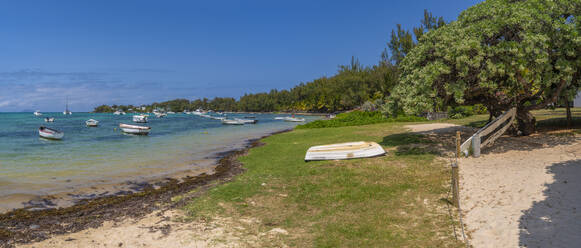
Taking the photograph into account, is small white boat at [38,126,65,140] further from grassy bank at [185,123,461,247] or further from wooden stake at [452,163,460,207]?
wooden stake at [452,163,460,207]

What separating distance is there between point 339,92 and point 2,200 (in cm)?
11715

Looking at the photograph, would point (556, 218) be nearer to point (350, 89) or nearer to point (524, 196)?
point (524, 196)

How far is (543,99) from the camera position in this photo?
1594 cm

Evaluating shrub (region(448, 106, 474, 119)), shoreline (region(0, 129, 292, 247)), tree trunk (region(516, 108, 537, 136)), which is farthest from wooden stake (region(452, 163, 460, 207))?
shrub (region(448, 106, 474, 119))

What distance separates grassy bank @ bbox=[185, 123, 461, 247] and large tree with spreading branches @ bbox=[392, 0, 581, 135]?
11.6 ft

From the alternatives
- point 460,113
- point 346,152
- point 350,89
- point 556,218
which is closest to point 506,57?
point 346,152

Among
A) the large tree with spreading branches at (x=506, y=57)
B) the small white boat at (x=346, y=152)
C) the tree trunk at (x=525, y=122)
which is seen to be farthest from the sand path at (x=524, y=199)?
the tree trunk at (x=525, y=122)

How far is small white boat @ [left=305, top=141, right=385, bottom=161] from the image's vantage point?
15.8m

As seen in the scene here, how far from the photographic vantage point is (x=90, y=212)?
1087 cm

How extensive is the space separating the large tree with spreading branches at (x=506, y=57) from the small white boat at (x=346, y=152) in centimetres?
275

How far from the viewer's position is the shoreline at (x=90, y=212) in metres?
9.11

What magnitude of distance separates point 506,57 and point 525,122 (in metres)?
6.08

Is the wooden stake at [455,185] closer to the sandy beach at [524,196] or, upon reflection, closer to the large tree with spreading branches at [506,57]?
the sandy beach at [524,196]

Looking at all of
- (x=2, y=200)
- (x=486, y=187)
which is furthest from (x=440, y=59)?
(x=2, y=200)
